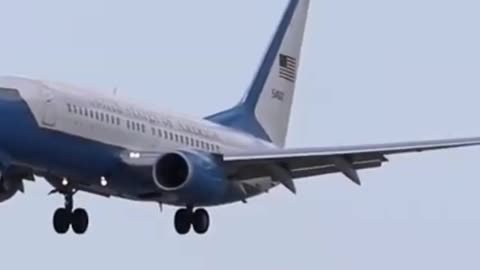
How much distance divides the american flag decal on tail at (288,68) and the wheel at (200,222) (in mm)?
9798

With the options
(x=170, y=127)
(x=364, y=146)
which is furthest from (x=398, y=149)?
(x=170, y=127)

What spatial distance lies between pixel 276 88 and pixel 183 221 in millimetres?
9526

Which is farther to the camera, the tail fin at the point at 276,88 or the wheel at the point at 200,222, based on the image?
the tail fin at the point at 276,88

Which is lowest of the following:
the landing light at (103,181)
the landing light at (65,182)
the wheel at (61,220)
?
the wheel at (61,220)

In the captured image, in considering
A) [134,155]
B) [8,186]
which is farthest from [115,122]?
[8,186]

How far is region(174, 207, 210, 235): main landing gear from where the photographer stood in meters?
66.2

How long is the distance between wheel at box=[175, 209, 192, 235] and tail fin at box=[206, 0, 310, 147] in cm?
513

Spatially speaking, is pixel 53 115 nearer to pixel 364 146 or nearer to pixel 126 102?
pixel 126 102

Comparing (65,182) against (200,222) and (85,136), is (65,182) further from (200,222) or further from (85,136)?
(200,222)

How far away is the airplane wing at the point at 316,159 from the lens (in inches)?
2547

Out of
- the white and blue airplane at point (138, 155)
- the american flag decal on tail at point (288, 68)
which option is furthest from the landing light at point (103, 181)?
the american flag decal on tail at point (288, 68)

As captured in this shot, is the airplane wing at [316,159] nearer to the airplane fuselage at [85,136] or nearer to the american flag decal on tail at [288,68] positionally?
the airplane fuselage at [85,136]

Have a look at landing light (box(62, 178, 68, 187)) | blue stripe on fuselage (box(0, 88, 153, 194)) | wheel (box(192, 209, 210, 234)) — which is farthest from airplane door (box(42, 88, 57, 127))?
wheel (box(192, 209, 210, 234))

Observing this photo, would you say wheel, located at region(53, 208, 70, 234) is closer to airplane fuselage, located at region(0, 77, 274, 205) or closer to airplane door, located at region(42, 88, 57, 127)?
airplane fuselage, located at region(0, 77, 274, 205)
